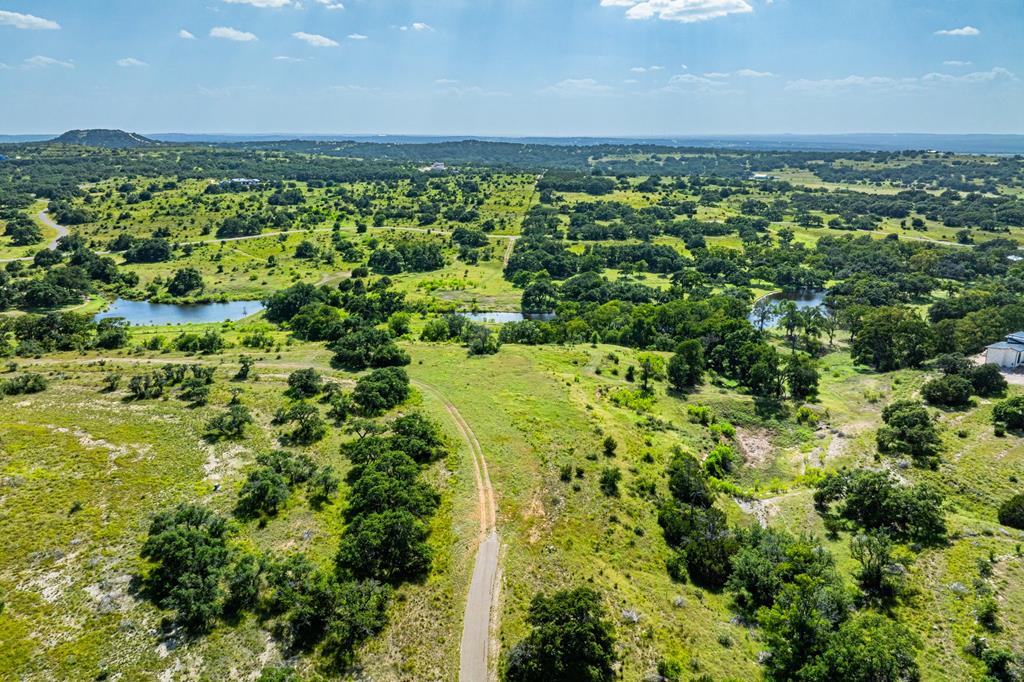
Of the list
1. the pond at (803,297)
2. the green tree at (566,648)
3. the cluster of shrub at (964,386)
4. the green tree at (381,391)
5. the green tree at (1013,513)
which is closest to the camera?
the green tree at (566,648)

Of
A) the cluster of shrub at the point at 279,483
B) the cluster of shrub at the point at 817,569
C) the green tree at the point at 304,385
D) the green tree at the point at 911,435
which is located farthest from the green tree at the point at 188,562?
the green tree at the point at 911,435

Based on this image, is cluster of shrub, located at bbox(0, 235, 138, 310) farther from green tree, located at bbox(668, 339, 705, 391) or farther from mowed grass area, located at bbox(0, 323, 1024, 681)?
green tree, located at bbox(668, 339, 705, 391)

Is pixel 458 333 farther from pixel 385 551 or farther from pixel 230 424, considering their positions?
pixel 385 551

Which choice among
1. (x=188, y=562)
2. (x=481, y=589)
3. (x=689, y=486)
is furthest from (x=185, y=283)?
(x=689, y=486)

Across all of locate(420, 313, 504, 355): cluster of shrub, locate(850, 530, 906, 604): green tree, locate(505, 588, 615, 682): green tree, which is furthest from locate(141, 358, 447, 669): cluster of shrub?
locate(420, 313, 504, 355): cluster of shrub

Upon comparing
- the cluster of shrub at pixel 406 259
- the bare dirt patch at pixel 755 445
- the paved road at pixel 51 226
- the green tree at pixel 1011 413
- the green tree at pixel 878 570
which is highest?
Answer: the paved road at pixel 51 226

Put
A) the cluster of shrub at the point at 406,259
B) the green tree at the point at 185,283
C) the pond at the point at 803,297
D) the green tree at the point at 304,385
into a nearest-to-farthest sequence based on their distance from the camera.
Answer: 1. the green tree at the point at 304,385
2. the green tree at the point at 185,283
3. the pond at the point at 803,297
4. the cluster of shrub at the point at 406,259

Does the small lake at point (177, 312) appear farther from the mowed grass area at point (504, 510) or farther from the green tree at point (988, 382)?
the green tree at point (988, 382)

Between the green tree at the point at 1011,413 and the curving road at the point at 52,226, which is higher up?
the curving road at the point at 52,226
